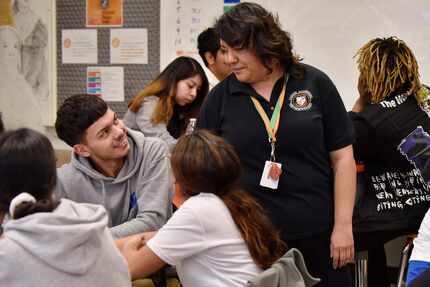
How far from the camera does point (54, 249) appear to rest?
1269mm

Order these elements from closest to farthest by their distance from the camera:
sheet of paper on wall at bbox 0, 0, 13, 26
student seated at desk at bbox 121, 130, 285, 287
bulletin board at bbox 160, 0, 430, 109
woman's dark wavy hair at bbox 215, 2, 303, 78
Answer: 1. student seated at desk at bbox 121, 130, 285, 287
2. woman's dark wavy hair at bbox 215, 2, 303, 78
3. bulletin board at bbox 160, 0, 430, 109
4. sheet of paper on wall at bbox 0, 0, 13, 26

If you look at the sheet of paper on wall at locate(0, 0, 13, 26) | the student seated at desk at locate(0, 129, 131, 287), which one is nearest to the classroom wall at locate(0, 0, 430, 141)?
the sheet of paper on wall at locate(0, 0, 13, 26)

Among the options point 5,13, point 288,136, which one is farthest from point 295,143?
point 5,13

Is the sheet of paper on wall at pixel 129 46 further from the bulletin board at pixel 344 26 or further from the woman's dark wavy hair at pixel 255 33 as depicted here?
the woman's dark wavy hair at pixel 255 33

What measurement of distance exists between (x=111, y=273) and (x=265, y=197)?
2.31 ft

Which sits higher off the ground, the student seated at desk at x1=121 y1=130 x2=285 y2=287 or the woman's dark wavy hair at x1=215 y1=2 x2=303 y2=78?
the woman's dark wavy hair at x1=215 y1=2 x2=303 y2=78

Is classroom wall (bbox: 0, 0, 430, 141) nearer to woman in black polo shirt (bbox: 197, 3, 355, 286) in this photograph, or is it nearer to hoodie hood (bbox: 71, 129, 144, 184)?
woman in black polo shirt (bbox: 197, 3, 355, 286)

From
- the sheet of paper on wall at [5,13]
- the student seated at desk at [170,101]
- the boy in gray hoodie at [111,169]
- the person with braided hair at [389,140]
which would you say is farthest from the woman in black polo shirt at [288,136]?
the sheet of paper on wall at [5,13]

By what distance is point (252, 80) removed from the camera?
1.98 m

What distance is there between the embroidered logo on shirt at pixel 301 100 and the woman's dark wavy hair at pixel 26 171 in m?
0.89

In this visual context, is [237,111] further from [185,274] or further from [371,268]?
[371,268]

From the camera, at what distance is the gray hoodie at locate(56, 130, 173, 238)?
6.93ft

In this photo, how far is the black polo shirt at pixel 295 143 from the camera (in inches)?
76.4

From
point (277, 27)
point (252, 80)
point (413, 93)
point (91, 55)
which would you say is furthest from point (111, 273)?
point (91, 55)
